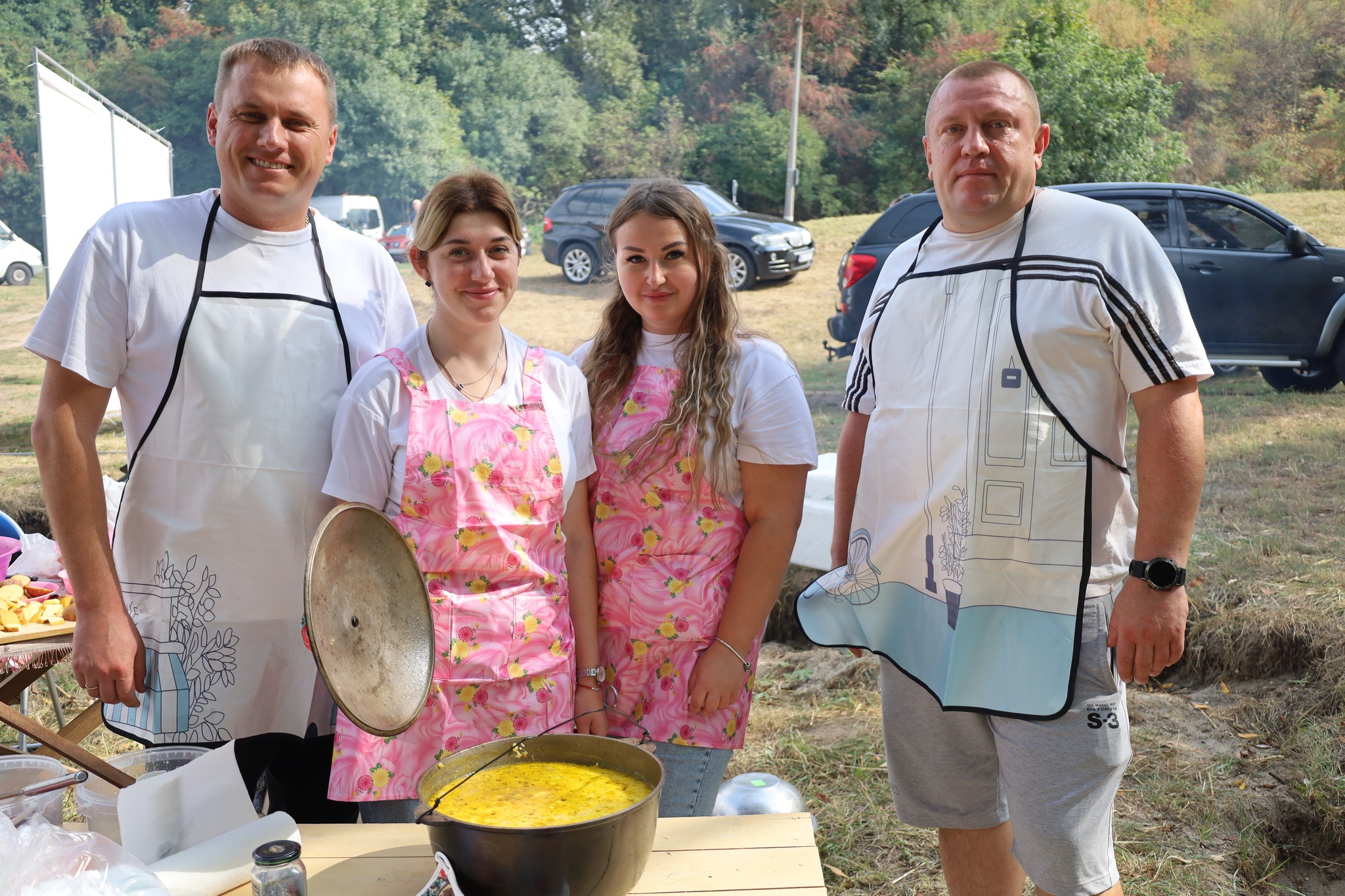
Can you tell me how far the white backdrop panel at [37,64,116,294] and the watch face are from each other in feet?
16.3

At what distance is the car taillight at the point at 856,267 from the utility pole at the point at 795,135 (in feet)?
24.6

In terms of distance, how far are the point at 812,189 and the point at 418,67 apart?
22.4ft

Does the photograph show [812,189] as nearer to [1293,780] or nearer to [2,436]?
[2,436]

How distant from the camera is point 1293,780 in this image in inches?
113

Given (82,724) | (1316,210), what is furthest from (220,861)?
→ (1316,210)

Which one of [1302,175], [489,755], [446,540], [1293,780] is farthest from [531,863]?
[1302,175]

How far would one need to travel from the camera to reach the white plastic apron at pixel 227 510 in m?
1.65

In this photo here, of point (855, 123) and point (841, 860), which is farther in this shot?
point (855, 123)

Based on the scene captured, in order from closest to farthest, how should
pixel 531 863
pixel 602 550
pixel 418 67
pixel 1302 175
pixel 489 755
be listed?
pixel 531 863 < pixel 489 755 < pixel 602 550 < pixel 1302 175 < pixel 418 67

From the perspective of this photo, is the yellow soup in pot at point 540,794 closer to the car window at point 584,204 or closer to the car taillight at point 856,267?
the car taillight at point 856,267

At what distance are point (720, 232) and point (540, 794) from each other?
35.7 feet

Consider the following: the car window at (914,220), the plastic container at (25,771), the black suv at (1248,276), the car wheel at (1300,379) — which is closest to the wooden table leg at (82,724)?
the plastic container at (25,771)

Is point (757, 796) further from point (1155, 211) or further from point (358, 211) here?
point (358, 211)

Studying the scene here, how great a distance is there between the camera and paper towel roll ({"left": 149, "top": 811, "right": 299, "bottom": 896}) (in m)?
1.24
